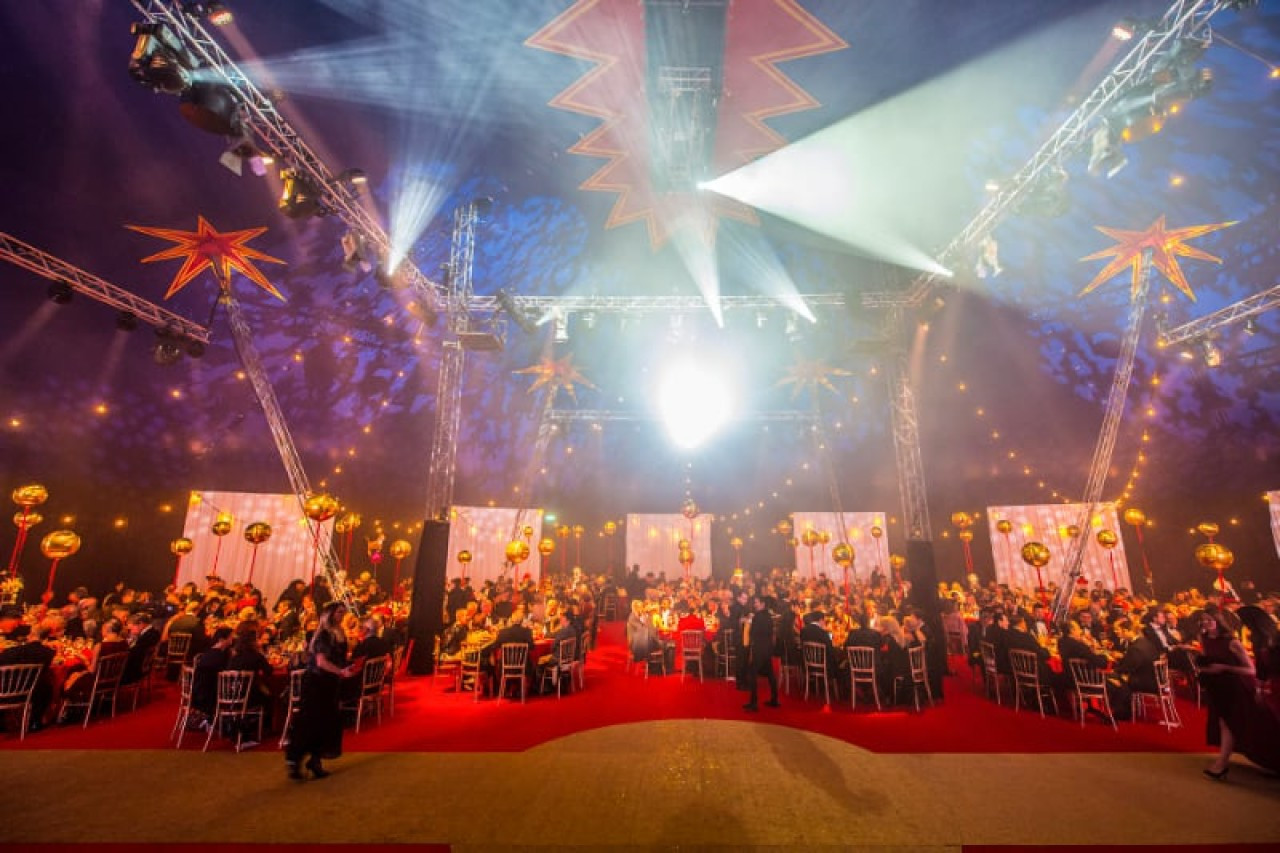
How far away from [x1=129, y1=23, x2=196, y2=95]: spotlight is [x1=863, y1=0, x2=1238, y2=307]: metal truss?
929cm

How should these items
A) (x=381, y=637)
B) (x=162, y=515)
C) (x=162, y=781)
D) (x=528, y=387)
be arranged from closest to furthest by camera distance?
(x=162, y=781) < (x=381, y=637) < (x=162, y=515) < (x=528, y=387)

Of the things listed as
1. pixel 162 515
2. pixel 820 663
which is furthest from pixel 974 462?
pixel 162 515

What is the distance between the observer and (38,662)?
607 centimetres

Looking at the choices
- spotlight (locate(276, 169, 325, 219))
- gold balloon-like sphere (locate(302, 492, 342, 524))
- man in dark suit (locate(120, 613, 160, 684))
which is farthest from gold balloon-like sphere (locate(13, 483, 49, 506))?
spotlight (locate(276, 169, 325, 219))

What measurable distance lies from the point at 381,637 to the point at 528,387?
11247 millimetres

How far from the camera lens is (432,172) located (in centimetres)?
1066

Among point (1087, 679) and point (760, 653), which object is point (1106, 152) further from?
point (760, 653)

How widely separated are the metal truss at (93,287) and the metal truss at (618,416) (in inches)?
401

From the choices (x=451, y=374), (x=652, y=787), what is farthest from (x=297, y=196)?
(x=652, y=787)

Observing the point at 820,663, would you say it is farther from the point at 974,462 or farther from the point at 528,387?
the point at 528,387

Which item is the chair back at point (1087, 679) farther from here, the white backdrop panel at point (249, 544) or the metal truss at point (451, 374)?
the white backdrop panel at point (249, 544)

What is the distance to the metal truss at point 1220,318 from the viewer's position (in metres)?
9.42

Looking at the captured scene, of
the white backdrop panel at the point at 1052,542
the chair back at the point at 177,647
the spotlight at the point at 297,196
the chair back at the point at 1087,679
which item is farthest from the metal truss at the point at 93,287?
the white backdrop panel at the point at 1052,542

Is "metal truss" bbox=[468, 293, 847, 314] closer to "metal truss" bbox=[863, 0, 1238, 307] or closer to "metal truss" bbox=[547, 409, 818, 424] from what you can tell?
"metal truss" bbox=[863, 0, 1238, 307]
